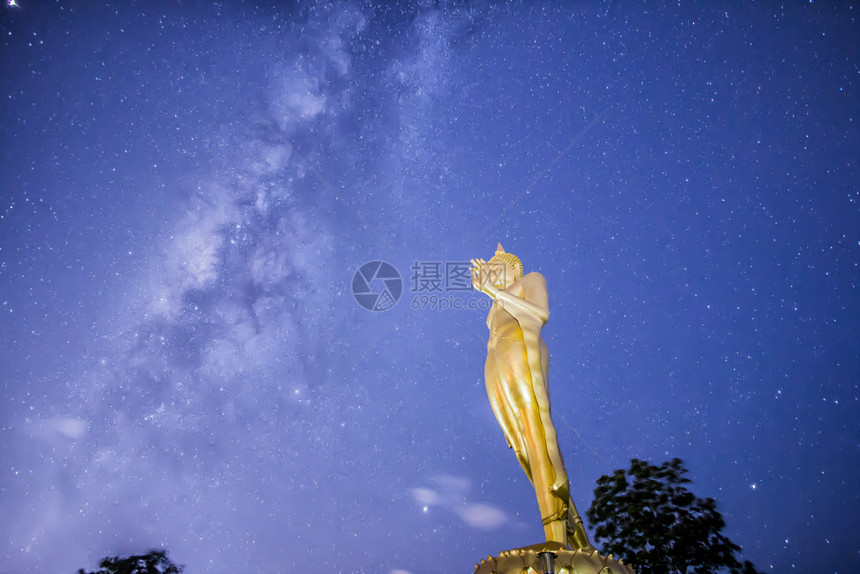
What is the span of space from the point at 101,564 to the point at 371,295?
369 inches

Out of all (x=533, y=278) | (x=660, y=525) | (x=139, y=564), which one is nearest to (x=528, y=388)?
(x=533, y=278)

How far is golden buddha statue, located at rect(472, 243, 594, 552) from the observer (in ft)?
18.6

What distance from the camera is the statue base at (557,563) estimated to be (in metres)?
4.57

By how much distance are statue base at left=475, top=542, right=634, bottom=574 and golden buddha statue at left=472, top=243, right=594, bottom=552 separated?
597 millimetres

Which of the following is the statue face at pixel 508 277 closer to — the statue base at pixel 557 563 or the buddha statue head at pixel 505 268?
the buddha statue head at pixel 505 268

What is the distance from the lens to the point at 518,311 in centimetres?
657

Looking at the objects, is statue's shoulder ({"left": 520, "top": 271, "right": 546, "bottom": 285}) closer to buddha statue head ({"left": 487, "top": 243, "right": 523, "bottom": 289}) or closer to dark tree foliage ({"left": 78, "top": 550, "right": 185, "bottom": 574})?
buddha statue head ({"left": 487, "top": 243, "right": 523, "bottom": 289})

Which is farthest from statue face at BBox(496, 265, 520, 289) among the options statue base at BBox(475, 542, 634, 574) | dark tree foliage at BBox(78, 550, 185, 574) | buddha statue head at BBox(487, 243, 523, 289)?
dark tree foliage at BBox(78, 550, 185, 574)

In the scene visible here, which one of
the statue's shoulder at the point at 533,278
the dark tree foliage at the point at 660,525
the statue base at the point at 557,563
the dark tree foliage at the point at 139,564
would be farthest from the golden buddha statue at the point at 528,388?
the dark tree foliage at the point at 139,564

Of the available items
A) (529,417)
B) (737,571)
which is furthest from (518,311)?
(737,571)

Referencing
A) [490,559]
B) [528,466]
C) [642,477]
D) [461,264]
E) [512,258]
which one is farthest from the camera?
[642,477]

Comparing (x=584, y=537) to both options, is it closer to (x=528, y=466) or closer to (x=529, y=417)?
(x=528, y=466)

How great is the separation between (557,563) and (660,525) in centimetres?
690

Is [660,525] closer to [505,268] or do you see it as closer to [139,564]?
[505,268]
